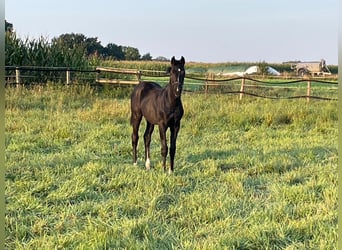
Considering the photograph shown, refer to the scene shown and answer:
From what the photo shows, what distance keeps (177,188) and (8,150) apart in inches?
100

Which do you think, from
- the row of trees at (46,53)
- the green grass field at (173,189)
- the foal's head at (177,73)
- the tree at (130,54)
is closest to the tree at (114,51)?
the tree at (130,54)

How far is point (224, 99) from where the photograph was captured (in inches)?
415

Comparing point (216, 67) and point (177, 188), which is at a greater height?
point (216, 67)

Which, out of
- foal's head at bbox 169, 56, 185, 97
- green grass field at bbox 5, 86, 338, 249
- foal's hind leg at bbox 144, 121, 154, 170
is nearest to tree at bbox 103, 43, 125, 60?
green grass field at bbox 5, 86, 338, 249

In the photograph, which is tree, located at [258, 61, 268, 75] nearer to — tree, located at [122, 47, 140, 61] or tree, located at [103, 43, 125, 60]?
tree, located at [122, 47, 140, 61]

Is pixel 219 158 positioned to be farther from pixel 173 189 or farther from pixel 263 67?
pixel 263 67

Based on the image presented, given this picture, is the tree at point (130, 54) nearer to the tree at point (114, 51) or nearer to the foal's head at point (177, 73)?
the tree at point (114, 51)

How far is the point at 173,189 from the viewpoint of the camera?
11.6ft

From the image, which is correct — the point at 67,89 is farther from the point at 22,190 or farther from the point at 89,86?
the point at 22,190

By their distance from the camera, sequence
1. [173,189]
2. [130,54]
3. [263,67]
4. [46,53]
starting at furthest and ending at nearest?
1. [130,54]
2. [263,67]
3. [46,53]
4. [173,189]

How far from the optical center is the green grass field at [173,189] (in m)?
2.46

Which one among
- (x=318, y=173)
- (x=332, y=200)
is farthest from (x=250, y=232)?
(x=318, y=173)

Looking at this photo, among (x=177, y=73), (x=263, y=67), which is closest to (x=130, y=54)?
(x=263, y=67)

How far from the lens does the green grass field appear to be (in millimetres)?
2455
